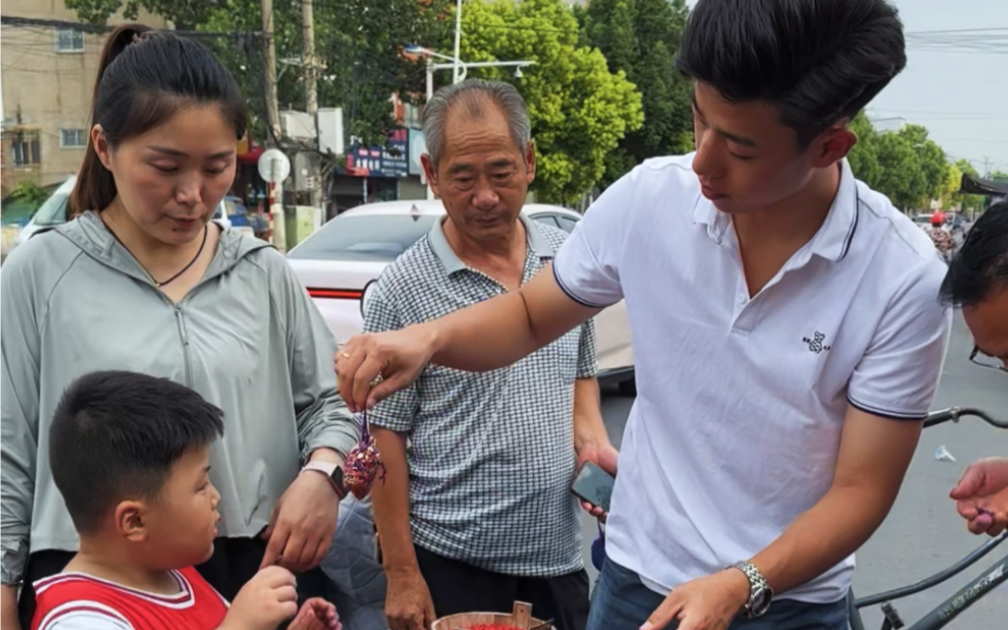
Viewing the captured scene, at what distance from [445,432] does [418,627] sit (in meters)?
0.43

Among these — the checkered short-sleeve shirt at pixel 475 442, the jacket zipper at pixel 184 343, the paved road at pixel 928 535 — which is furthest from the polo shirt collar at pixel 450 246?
the paved road at pixel 928 535

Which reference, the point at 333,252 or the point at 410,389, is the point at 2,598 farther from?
the point at 333,252

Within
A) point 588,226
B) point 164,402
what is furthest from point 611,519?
point 164,402

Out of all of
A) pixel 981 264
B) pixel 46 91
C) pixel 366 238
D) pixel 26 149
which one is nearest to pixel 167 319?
pixel 981 264

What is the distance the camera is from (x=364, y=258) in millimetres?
5527

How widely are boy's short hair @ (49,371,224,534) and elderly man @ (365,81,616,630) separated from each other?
0.69 meters

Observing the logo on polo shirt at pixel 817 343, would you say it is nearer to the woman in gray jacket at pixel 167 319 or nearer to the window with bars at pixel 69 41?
the woman in gray jacket at pixel 167 319

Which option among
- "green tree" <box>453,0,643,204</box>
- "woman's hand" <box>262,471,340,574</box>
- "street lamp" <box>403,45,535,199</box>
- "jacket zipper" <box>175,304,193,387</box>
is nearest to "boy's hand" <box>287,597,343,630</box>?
"woman's hand" <box>262,471,340,574</box>

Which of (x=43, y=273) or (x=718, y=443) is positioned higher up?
(x=43, y=273)

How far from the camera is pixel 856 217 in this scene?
5.01 feet

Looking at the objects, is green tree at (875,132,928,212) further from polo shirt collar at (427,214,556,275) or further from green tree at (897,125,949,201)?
polo shirt collar at (427,214,556,275)

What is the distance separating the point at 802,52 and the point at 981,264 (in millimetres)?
426

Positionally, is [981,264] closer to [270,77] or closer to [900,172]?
[270,77]

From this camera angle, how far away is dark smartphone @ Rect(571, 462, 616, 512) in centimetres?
219
